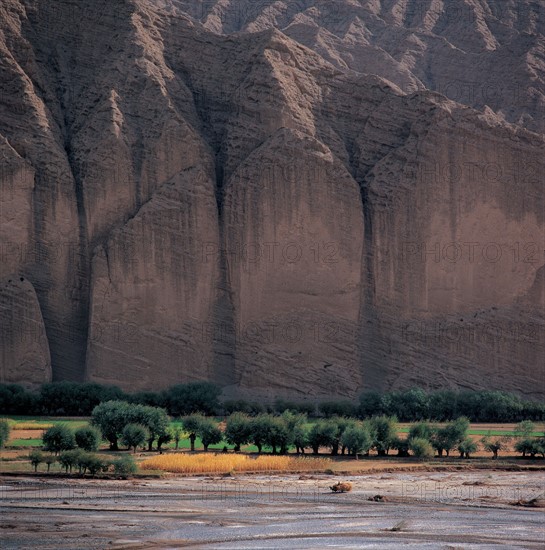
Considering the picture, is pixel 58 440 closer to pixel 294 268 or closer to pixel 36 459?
pixel 36 459

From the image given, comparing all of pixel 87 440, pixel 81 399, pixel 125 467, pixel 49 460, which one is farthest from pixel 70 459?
pixel 81 399

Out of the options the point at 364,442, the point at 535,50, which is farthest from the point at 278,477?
the point at 535,50

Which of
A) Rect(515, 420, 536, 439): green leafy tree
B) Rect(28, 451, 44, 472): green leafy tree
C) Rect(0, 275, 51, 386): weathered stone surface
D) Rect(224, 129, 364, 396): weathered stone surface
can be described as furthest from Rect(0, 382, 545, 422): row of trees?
Rect(28, 451, 44, 472): green leafy tree

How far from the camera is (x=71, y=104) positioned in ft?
240

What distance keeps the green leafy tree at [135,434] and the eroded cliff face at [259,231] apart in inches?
944

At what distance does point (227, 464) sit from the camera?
118 feet

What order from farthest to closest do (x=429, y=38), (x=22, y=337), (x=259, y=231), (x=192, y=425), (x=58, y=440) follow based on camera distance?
(x=429, y=38) → (x=259, y=231) → (x=22, y=337) → (x=192, y=425) → (x=58, y=440)

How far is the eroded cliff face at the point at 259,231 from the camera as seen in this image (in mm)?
66000

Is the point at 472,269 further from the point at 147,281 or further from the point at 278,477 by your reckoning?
the point at 278,477

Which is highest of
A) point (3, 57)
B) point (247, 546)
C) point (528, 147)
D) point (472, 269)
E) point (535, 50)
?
point (535, 50)

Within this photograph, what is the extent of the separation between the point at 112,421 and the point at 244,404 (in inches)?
697

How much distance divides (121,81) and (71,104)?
135 inches

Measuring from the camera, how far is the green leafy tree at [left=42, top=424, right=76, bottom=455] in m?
38.1

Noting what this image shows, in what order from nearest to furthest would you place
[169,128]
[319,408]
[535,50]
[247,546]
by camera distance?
[247,546] < [319,408] < [169,128] < [535,50]
